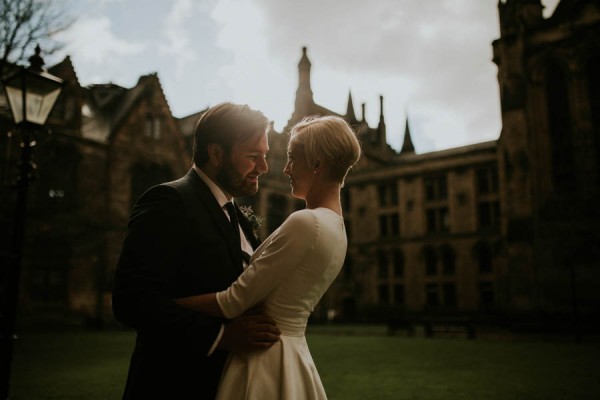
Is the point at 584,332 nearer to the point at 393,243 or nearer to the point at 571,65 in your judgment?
the point at 571,65

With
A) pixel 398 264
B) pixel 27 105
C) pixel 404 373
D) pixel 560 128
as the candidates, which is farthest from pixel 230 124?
pixel 398 264

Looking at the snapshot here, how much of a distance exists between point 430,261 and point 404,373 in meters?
37.1

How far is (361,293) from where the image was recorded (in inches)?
1880

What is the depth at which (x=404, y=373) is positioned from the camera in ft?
34.5

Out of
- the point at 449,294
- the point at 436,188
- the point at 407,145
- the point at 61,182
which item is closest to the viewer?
the point at 61,182

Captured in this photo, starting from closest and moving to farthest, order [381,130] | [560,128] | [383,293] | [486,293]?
[560,128]
[486,293]
[383,293]
[381,130]

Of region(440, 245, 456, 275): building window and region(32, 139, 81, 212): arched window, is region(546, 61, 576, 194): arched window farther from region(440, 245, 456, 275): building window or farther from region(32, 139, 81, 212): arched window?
region(32, 139, 81, 212): arched window

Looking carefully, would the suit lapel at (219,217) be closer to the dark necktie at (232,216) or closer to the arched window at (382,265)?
the dark necktie at (232,216)

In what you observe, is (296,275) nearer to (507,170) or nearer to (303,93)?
(507,170)

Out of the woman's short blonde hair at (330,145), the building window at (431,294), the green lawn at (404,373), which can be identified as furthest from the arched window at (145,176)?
the woman's short blonde hair at (330,145)

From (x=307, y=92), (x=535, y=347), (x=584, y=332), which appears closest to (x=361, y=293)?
(x=307, y=92)

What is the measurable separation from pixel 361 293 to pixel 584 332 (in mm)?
26627

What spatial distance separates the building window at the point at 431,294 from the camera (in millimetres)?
44938

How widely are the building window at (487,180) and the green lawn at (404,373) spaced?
29.7 meters
